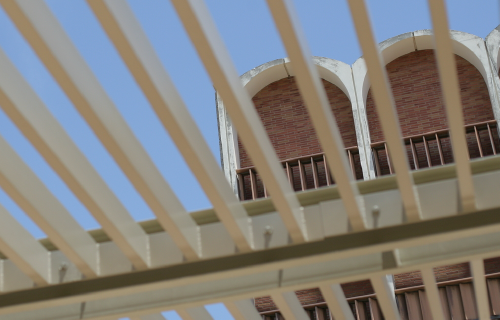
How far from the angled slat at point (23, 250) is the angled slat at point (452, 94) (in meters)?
3.42

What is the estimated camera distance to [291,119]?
1285 cm

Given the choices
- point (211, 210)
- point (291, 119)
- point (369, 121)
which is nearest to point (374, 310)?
point (369, 121)

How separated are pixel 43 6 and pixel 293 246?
2785mm

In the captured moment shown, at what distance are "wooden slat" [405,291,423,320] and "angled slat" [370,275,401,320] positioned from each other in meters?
4.28

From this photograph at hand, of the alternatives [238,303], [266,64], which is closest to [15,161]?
[238,303]

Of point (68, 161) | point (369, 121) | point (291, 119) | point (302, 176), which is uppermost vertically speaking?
point (291, 119)

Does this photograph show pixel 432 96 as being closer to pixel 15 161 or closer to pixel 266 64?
pixel 266 64

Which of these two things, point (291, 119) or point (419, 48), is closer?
point (291, 119)

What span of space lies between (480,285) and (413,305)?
466cm

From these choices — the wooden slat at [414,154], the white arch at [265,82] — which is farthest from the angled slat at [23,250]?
the wooden slat at [414,154]

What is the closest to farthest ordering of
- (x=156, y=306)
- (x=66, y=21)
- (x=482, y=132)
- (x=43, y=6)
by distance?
(x=43, y=6) < (x=66, y=21) < (x=156, y=306) < (x=482, y=132)

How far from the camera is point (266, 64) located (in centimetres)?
1298

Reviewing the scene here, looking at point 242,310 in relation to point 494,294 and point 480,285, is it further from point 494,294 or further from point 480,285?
point 494,294

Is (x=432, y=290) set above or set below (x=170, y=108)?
below
